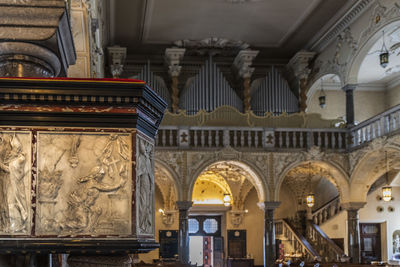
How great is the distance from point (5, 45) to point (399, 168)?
59.4 feet

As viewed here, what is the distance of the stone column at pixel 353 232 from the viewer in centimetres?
1845

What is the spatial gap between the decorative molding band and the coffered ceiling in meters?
0.21

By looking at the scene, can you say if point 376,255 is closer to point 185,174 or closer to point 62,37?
point 185,174

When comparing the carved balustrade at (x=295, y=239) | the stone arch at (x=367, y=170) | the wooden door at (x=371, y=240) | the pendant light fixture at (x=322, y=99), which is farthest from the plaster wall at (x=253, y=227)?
the stone arch at (x=367, y=170)

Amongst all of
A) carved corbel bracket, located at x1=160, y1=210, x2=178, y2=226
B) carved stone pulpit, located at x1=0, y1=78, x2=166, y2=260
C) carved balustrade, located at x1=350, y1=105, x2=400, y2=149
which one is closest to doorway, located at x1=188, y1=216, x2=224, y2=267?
carved corbel bracket, located at x1=160, y1=210, x2=178, y2=226

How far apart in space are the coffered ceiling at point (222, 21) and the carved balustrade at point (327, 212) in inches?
231

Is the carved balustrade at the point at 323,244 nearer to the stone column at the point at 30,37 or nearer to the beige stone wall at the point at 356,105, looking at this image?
the beige stone wall at the point at 356,105

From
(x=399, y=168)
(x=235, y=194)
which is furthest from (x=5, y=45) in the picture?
(x=235, y=194)

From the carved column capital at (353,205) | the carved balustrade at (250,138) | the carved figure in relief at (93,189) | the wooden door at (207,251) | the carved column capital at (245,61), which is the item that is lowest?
the wooden door at (207,251)

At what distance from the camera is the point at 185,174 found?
1839 cm

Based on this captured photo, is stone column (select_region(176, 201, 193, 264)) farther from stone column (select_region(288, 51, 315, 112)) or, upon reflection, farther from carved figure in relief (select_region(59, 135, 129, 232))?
carved figure in relief (select_region(59, 135, 129, 232))

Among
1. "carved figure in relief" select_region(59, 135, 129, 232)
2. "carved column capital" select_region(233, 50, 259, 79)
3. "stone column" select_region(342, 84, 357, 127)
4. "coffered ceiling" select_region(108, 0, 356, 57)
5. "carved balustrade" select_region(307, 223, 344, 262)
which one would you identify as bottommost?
"carved balustrade" select_region(307, 223, 344, 262)

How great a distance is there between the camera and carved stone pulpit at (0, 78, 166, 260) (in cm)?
296

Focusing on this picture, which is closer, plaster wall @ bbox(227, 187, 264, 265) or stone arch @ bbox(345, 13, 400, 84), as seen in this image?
stone arch @ bbox(345, 13, 400, 84)
